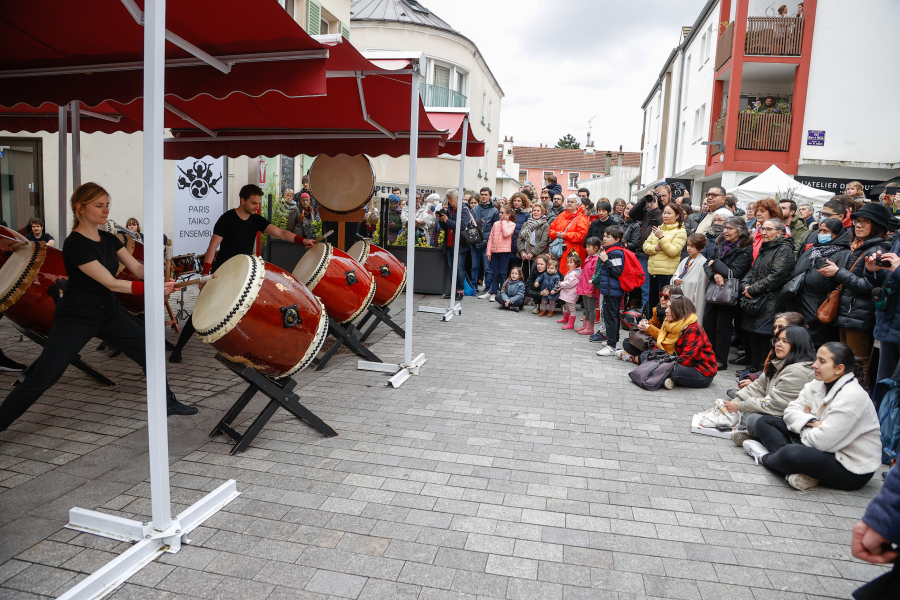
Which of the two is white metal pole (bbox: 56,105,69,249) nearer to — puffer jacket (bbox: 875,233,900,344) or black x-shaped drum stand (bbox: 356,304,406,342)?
black x-shaped drum stand (bbox: 356,304,406,342)

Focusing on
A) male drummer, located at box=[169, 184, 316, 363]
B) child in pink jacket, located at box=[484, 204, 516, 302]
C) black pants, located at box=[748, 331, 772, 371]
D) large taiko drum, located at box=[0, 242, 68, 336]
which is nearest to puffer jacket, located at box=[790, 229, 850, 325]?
black pants, located at box=[748, 331, 772, 371]

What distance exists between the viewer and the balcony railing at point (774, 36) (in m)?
17.3

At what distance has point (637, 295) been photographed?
8961mm

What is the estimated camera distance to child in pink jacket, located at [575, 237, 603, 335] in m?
8.13

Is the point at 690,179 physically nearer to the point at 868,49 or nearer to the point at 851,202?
the point at 868,49

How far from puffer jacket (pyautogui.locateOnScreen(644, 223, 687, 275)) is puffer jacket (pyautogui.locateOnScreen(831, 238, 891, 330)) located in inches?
Answer: 99.3

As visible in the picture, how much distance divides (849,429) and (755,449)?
0.75m

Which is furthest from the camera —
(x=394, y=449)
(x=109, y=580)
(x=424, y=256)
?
(x=424, y=256)

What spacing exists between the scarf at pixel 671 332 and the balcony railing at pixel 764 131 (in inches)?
562

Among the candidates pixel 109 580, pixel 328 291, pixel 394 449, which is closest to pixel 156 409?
pixel 109 580

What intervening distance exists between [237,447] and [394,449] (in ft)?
3.35

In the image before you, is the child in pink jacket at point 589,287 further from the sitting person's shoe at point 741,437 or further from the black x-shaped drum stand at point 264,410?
the black x-shaped drum stand at point 264,410

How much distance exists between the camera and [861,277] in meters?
4.85

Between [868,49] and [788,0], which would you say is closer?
[868,49]
